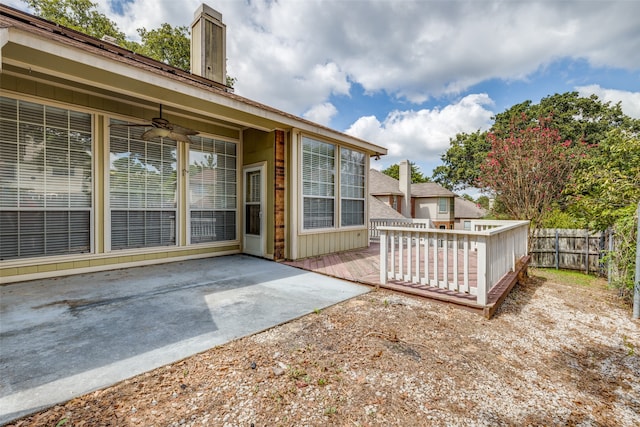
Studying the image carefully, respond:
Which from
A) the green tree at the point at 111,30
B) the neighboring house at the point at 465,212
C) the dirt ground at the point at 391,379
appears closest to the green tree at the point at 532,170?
the dirt ground at the point at 391,379

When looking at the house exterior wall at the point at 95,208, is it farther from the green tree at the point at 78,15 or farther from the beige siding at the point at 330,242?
the green tree at the point at 78,15

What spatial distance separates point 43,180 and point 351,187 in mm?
6087

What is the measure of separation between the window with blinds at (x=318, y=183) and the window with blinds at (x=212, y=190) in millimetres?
1831

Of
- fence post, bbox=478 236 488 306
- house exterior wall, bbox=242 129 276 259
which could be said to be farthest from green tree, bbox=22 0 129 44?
fence post, bbox=478 236 488 306

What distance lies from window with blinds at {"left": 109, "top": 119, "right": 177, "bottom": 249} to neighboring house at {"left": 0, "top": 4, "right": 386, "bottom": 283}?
19 millimetres

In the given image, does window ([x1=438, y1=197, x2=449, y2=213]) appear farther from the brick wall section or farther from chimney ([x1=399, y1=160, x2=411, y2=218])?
the brick wall section

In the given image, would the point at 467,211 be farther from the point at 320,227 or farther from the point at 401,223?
the point at 320,227

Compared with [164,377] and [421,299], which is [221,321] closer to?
[164,377]

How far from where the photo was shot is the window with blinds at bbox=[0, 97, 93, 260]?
13.1ft

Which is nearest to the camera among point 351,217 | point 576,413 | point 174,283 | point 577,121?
point 576,413

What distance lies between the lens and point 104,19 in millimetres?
14258

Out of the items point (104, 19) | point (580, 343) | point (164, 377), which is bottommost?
point (580, 343)

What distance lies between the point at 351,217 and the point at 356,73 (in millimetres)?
6011

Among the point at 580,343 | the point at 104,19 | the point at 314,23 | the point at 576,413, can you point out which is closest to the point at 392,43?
the point at 314,23
